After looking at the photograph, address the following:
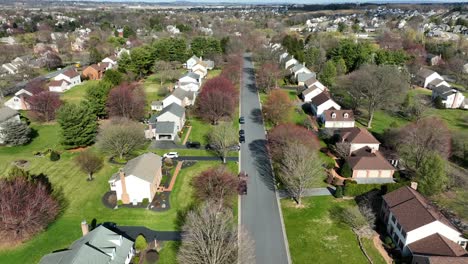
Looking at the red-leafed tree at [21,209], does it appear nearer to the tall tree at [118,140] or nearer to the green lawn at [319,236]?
the tall tree at [118,140]

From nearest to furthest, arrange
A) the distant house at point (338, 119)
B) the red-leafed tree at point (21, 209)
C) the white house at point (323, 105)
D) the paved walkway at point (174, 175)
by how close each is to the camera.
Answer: the red-leafed tree at point (21, 209)
the paved walkway at point (174, 175)
the distant house at point (338, 119)
the white house at point (323, 105)

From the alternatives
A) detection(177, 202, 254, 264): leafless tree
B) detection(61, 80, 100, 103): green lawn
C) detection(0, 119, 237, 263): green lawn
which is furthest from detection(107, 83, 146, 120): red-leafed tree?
detection(177, 202, 254, 264): leafless tree

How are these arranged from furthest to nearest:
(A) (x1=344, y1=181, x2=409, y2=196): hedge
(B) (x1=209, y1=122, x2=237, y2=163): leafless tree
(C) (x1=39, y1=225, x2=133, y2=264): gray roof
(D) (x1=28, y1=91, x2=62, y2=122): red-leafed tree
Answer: (D) (x1=28, y1=91, x2=62, y2=122): red-leafed tree, (B) (x1=209, y1=122, x2=237, y2=163): leafless tree, (A) (x1=344, y1=181, x2=409, y2=196): hedge, (C) (x1=39, y1=225, x2=133, y2=264): gray roof

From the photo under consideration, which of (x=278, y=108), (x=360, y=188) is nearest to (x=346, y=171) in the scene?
(x=360, y=188)

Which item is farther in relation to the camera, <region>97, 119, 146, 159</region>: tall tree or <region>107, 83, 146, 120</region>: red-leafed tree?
<region>107, 83, 146, 120</region>: red-leafed tree

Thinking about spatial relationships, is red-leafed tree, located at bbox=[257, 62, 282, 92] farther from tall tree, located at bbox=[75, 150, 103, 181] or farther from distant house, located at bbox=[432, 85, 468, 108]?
tall tree, located at bbox=[75, 150, 103, 181]

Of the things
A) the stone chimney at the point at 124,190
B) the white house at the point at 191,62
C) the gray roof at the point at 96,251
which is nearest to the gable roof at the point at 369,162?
the stone chimney at the point at 124,190

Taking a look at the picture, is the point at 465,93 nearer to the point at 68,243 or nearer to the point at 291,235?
the point at 291,235
